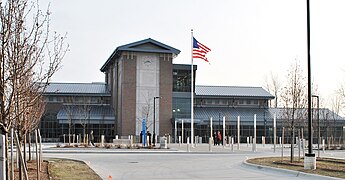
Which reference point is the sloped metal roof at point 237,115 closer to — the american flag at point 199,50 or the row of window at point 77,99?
the row of window at point 77,99

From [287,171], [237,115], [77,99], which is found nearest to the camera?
[287,171]

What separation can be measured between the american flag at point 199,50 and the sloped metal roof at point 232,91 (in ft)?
115

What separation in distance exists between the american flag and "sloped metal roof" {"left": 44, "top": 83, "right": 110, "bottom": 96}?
3714 centimetres

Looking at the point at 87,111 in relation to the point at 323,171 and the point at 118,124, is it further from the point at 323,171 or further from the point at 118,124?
the point at 323,171

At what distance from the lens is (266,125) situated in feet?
255

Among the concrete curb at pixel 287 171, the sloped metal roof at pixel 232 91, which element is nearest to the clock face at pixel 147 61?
the sloped metal roof at pixel 232 91

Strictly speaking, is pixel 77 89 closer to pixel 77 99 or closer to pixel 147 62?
pixel 77 99

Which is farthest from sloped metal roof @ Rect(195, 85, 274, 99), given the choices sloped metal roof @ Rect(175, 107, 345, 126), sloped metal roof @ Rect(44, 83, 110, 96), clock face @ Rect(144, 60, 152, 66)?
sloped metal roof @ Rect(44, 83, 110, 96)

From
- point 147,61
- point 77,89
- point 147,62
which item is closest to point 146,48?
point 147,61

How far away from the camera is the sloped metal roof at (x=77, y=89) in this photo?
78.9 metres

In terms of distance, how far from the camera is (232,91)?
8369 cm

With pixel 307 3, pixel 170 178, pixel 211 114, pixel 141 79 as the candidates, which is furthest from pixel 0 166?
pixel 211 114

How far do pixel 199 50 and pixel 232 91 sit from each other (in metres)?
39.0

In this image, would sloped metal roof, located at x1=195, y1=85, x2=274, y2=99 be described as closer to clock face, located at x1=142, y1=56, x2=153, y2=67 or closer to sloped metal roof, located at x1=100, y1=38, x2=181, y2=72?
sloped metal roof, located at x1=100, y1=38, x2=181, y2=72
